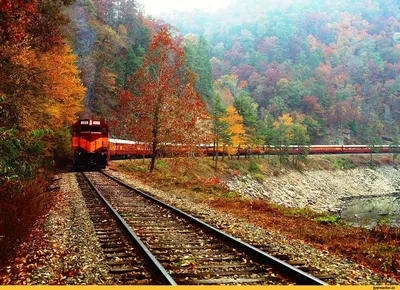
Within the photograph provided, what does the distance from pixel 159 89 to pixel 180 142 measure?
12.1 feet

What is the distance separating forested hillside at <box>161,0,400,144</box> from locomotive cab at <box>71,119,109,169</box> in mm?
48635

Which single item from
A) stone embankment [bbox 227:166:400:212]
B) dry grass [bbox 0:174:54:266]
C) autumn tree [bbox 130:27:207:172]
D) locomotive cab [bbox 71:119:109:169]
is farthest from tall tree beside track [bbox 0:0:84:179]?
stone embankment [bbox 227:166:400:212]

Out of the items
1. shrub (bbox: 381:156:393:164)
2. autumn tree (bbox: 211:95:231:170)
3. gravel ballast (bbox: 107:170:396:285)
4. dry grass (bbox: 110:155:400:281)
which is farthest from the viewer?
shrub (bbox: 381:156:393:164)

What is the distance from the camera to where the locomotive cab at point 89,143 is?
935 inches

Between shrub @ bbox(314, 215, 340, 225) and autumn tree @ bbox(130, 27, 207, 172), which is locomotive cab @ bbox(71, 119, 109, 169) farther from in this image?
shrub @ bbox(314, 215, 340, 225)

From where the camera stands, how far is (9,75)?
55.0ft

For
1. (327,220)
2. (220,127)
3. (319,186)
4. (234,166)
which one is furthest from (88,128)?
(319,186)

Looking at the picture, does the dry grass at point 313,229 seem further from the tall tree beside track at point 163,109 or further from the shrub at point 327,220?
the tall tree beside track at point 163,109

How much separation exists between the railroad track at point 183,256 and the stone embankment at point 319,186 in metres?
29.1

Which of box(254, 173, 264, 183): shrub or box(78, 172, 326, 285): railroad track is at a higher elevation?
box(78, 172, 326, 285): railroad track

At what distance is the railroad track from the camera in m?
5.11

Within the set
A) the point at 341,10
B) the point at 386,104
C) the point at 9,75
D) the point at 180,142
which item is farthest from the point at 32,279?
the point at 341,10

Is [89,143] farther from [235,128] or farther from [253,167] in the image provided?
[253,167]

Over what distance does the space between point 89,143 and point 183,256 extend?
62.3 ft
